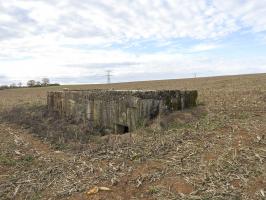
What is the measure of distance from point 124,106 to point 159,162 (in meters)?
3.70

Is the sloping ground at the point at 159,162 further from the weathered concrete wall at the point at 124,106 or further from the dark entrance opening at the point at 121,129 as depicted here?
the dark entrance opening at the point at 121,129

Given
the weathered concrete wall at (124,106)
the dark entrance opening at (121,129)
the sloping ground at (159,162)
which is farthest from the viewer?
the dark entrance opening at (121,129)

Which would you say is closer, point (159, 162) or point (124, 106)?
point (159, 162)

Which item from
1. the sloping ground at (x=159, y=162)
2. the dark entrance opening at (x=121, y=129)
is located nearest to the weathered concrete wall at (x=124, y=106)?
the dark entrance opening at (x=121, y=129)

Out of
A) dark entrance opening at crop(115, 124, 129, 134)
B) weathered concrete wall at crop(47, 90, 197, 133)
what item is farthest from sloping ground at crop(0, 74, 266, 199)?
dark entrance opening at crop(115, 124, 129, 134)

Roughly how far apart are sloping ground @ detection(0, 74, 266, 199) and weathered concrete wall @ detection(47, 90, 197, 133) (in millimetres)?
488

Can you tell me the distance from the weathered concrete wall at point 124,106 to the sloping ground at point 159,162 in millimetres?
488

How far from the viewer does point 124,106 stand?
10.4 m

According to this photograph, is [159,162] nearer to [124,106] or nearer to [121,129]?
[124,106]

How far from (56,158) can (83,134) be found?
2.17 m

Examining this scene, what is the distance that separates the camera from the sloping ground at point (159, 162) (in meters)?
5.77

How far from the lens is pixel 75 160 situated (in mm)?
7727

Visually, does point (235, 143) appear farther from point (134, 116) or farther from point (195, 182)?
point (134, 116)

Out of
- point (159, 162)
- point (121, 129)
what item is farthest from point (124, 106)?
point (159, 162)
